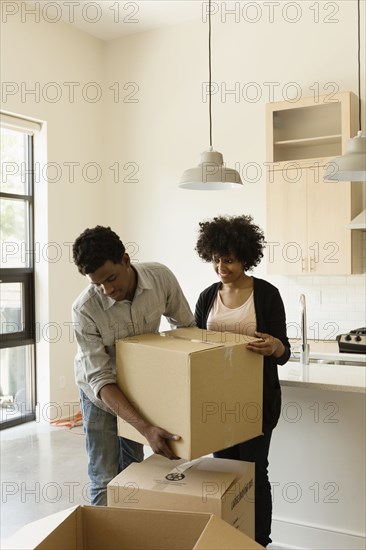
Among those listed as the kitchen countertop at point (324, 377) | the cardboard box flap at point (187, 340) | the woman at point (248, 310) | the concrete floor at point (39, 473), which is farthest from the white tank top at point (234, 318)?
the concrete floor at point (39, 473)

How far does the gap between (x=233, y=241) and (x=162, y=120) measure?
3.59 metres

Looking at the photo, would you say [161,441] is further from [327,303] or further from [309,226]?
[327,303]

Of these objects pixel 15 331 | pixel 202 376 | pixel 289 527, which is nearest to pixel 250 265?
pixel 202 376

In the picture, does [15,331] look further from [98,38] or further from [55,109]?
[98,38]

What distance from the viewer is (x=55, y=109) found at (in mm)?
5289

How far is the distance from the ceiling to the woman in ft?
11.3

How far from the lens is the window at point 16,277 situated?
197 inches

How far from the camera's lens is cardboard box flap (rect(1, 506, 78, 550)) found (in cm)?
97

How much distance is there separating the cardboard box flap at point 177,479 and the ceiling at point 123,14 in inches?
173

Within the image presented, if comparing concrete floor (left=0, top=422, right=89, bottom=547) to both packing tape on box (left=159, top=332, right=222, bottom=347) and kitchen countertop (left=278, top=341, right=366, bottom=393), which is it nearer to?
kitchen countertop (left=278, top=341, right=366, bottom=393)

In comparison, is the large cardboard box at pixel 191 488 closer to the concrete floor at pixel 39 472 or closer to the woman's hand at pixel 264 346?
the woman's hand at pixel 264 346

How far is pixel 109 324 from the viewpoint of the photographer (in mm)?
1847

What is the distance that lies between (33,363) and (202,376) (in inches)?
157

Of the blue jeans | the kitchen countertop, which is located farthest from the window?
the blue jeans
